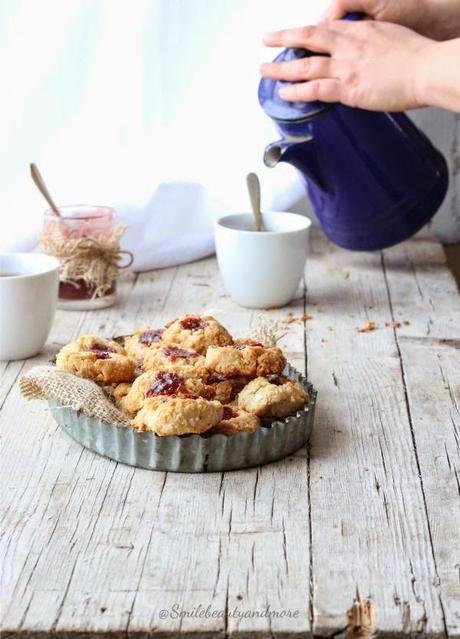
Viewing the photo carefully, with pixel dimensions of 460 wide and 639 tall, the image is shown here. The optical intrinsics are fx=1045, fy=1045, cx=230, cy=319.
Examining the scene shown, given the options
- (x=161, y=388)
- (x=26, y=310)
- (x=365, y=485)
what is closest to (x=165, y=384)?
(x=161, y=388)

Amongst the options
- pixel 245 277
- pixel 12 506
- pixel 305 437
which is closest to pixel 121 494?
pixel 12 506

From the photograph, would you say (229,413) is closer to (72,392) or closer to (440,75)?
(72,392)

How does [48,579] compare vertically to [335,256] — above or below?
above

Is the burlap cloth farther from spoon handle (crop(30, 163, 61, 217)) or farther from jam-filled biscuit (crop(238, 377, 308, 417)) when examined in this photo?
spoon handle (crop(30, 163, 61, 217))

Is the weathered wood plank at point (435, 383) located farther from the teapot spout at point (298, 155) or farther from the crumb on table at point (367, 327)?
the teapot spout at point (298, 155)

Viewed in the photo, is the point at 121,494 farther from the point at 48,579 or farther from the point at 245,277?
the point at 245,277

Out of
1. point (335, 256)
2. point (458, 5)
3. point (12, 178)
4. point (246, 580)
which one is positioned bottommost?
point (335, 256)
